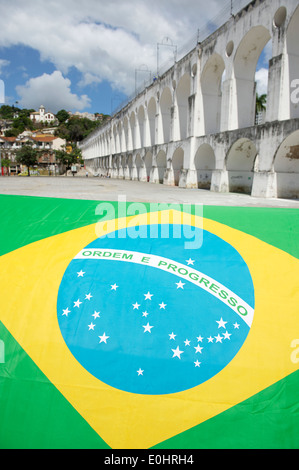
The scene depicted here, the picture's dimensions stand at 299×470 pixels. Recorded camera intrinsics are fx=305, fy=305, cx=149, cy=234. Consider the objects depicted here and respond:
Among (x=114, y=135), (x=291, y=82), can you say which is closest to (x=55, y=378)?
(x=291, y=82)

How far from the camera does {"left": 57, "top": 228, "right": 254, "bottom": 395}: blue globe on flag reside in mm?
3562

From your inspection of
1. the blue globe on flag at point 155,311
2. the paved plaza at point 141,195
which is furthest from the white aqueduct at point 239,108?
the blue globe on flag at point 155,311

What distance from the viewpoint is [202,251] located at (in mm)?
4766

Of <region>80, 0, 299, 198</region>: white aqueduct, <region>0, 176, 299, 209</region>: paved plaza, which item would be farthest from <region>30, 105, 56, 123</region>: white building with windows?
<region>0, 176, 299, 209</region>: paved plaza

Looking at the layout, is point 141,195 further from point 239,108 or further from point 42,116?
point 42,116

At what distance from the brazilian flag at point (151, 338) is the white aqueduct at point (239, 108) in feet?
25.0

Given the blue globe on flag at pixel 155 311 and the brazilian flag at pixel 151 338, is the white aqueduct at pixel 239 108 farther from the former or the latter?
the blue globe on flag at pixel 155 311

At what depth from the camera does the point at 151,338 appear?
374 centimetres

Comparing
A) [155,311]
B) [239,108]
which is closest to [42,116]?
[239,108]

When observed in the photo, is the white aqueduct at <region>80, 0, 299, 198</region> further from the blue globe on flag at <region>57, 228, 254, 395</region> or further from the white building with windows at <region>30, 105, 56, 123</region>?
the white building with windows at <region>30, 105, 56, 123</region>

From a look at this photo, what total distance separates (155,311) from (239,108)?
13771 millimetres

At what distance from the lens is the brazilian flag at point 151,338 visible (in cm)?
328

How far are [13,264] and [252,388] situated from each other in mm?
3729
